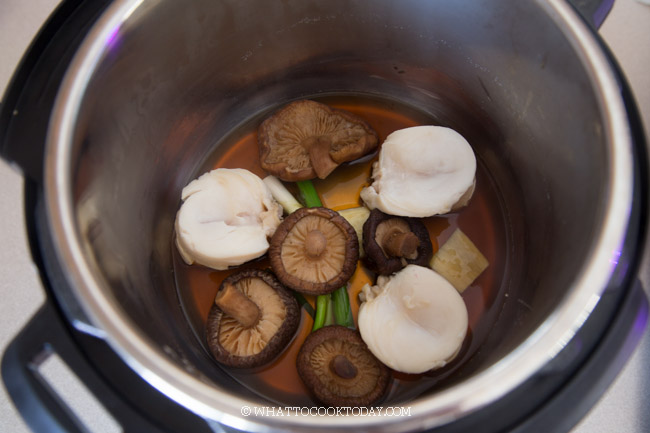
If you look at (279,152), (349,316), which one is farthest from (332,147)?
(349,316)

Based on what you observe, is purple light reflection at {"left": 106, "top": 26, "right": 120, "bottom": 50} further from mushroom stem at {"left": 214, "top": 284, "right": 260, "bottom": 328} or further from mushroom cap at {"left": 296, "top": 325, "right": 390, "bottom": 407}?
mushroom cap at {"left": 296, "top": 325, "right": 390, "bottom": 407}

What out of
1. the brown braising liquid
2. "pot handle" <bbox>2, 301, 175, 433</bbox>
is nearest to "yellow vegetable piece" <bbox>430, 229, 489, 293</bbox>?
the brown braising liquid

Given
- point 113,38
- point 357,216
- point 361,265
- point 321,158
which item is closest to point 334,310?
point 361,265

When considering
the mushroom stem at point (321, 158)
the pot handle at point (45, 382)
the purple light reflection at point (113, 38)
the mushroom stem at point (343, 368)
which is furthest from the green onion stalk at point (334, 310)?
the purple light reflection at point (113, 38)

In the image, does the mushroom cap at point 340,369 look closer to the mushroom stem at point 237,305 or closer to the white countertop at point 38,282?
the mushroom stem at point 237,305

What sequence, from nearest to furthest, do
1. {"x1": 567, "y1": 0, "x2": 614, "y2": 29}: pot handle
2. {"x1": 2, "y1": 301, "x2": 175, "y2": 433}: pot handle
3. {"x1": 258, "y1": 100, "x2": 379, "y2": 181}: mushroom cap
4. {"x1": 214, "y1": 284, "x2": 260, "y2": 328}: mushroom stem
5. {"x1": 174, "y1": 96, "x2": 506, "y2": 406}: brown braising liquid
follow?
{"x1": 2, "y1": 301, "x2": 175, "y2": 433}: pot handle → {"x1": 567, "y1": 0, "x2": 614, "y2": 29}: pot handle → {"x1": 214, "y1": 284, "x2": 260, "y2": 328}: mushroom stem → {"x1": 174, "y1": 96, "x2": 506, "y2": 406}: brown braising liquid → {"x1": 258, "y1": 100, "x2": 379, "y2": 181}: mushroom cap

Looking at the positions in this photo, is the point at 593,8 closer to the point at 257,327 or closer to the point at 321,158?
the point at 321,158

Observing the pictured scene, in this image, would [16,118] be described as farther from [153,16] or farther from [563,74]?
[563,74]
